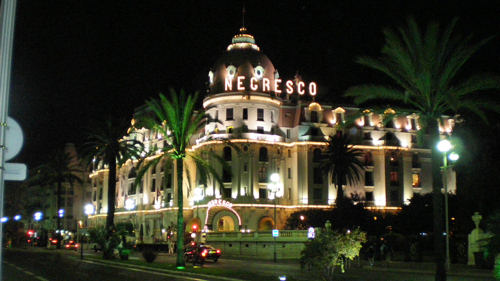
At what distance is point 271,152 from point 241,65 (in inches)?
561

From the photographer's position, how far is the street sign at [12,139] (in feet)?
23.9

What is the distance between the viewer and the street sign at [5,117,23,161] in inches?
287

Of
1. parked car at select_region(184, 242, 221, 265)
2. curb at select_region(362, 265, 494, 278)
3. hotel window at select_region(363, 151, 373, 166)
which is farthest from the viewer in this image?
hotel window at select_region(363, 151, 373, 166)

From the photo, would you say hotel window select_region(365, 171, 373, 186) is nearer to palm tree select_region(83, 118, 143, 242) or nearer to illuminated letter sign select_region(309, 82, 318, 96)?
illuminated letter sign select_region(309, 82, 318, 96)

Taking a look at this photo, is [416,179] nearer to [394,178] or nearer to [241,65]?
[394,178]

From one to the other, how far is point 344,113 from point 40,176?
49.8 m

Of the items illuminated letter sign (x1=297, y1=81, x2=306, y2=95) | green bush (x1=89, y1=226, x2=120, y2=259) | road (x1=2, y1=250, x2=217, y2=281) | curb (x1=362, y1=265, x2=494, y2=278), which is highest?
illuminated letter sign (x1=297, y1=81, x2=306, y2=95)

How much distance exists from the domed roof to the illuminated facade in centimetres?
15

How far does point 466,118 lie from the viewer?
48281 mm

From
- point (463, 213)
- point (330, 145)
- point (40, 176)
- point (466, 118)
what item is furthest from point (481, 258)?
point (40, 176)

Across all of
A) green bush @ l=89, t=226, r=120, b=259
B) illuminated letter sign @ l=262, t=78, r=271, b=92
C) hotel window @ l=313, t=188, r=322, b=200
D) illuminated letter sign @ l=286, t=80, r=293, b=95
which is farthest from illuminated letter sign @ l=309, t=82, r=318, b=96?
green bush @ l=89, t=226, r=120, b=259

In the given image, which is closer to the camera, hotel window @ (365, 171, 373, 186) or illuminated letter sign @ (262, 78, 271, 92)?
illuminated letter sign @ (262, 78, 271, 92)

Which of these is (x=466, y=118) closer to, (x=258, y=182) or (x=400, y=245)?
(x=400, y=245)

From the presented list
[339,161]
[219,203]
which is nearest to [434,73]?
[339,161]
